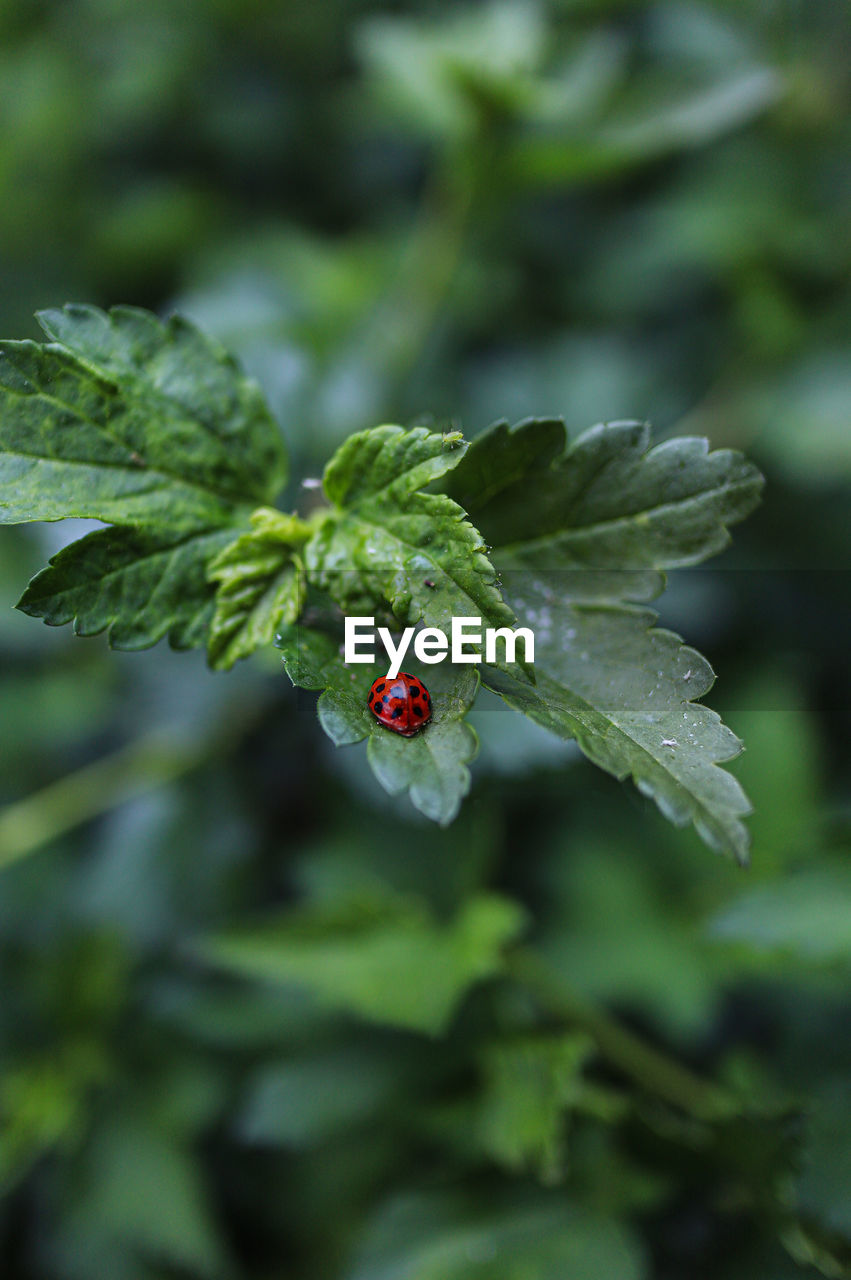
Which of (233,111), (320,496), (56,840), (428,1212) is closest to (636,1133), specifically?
(428,1212)

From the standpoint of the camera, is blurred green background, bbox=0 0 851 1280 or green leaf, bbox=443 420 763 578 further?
blurred green background, bbox=0 0 851 1280

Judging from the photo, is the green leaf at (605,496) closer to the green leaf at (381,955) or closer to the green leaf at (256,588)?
the green leaf at (256,588)

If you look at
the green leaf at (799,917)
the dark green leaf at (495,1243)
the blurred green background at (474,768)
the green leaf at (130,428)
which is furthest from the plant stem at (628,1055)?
the green leaf at (130,428)

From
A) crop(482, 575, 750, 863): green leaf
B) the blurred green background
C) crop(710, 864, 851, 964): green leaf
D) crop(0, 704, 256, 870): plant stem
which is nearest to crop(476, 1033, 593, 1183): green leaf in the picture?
the blurred green background

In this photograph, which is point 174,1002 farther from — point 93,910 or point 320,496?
point 320,496

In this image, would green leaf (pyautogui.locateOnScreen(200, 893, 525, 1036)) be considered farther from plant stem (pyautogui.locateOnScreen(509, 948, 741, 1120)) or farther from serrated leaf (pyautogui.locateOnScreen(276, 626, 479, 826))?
serrated leaf (pyautogui.locateOnScreen(276, 626, 479, 826))

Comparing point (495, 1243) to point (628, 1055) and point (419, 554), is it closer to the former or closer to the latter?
point (628, 1055)

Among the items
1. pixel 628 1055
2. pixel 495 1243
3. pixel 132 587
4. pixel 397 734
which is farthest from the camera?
pixel 628 1055

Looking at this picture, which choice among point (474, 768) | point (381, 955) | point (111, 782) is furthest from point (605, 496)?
point (111, 782)
